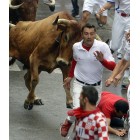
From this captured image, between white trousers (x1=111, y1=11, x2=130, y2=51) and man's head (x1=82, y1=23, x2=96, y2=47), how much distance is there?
389cm

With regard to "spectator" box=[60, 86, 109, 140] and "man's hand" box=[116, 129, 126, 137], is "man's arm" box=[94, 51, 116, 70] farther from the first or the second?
"spectator" box=[60, 86, 109, 140]

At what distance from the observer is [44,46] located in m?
11.0

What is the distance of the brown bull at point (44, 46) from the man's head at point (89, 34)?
4.77ft

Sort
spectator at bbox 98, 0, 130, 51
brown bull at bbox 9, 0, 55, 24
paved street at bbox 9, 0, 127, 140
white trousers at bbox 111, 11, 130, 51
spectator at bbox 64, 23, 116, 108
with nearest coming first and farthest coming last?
1. spectator at bbox 64, 23, 116, 108
2. paved street at bbox 9, 0, 127, 140
3. spectator at bbox 98, 0, 130, 51
4. white trousers at bbox 111, 11, 130, 51
5. brown bull at bbox 9, 0, 55, 24

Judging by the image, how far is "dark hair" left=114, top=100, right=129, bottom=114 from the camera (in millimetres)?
9500

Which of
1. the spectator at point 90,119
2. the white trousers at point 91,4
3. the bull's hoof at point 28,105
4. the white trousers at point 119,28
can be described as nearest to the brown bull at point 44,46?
the bull's hoof at point 28,105

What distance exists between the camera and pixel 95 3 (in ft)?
50.8

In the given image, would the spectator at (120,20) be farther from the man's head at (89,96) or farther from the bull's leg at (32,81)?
the man's head at (89,96)

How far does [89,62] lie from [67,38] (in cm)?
148

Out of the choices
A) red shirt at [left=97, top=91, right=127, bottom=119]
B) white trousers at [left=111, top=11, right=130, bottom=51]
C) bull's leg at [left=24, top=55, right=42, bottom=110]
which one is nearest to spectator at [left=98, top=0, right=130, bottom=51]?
white trousers at [left=111, top=11, right=130, bottom=51]

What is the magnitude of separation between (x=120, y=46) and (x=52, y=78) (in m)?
1.48
